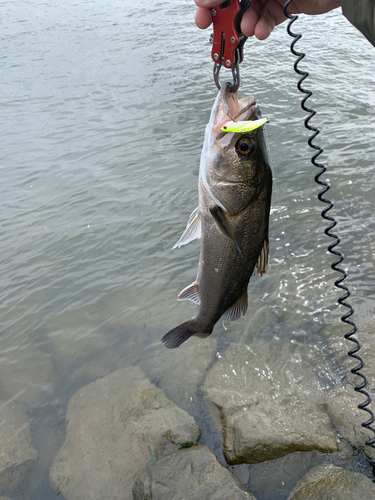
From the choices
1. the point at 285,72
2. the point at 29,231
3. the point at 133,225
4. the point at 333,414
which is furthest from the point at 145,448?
the point at 285,72

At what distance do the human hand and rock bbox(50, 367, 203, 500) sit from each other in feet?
12.3

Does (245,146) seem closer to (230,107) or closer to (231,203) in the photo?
(230,107)

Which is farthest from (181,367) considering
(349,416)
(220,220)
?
(220,220)

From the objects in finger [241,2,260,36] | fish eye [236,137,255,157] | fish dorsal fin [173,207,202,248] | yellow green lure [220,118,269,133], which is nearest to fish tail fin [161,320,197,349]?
fish dorsal fin [173,207,202,248]

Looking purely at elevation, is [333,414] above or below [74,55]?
below

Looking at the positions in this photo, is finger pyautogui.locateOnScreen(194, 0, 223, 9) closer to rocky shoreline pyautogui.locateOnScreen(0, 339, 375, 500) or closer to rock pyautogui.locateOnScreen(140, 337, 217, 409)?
rocky shoreline pyautogui.locateOnScreen(0, 339, 375, 500)

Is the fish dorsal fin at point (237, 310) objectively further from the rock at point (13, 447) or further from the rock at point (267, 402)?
the rock at point (13, 447)

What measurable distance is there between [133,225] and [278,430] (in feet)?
15.2

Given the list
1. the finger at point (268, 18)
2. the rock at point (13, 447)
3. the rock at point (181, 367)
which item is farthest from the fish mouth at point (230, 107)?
the rock at point (13, 447)

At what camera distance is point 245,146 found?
2.27 meters

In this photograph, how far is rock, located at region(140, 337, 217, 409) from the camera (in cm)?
495

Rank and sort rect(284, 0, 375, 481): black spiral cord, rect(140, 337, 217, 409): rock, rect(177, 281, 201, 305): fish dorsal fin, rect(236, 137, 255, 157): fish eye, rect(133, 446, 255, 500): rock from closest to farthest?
rect(236, 137, 255, 157): fish eye, rect(284, 0, 375, 481): black spiral cord, rect(177, 281, 201, 305): fish dorsal fin, rect(133, 446, 255, 500): rock, rect(140, 337, 217, 409): rock

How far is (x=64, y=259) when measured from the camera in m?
7.13

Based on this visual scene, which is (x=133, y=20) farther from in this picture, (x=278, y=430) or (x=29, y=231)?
(x=278, y=430)
